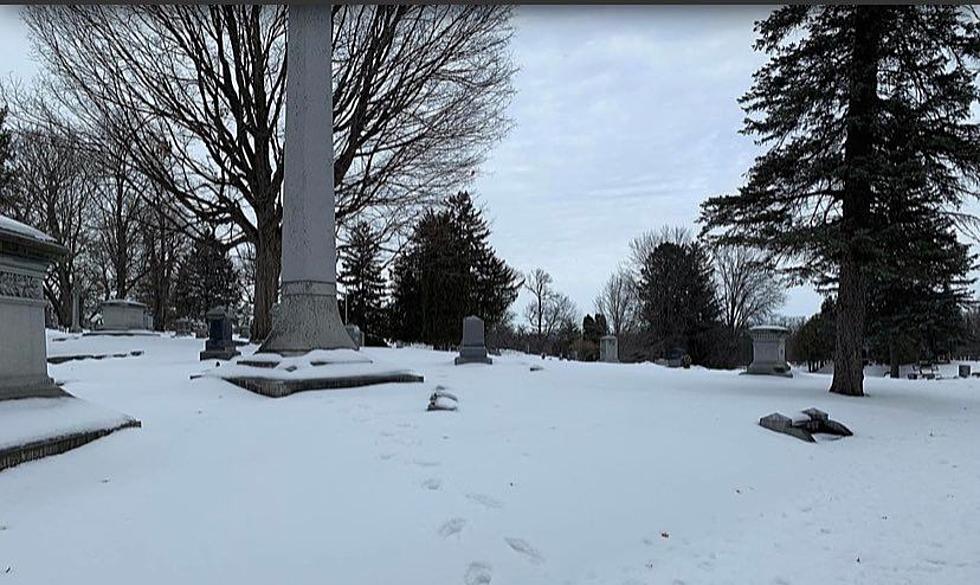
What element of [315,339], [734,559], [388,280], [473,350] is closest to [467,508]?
[734,559]

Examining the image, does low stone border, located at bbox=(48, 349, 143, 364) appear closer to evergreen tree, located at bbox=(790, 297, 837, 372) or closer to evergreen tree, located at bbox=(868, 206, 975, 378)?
evergreen tree, located at bbox=(868, 206, 975, 378)

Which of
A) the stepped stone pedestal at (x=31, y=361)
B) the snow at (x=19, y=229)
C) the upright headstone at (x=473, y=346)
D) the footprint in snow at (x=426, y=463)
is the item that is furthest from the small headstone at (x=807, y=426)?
the upright headstone at (x=473, y=346)

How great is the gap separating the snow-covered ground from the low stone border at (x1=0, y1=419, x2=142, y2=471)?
0.07 metres

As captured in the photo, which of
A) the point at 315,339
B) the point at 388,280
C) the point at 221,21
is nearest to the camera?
the point at 315,339

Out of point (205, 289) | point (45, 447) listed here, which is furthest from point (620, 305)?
point (45, 447)

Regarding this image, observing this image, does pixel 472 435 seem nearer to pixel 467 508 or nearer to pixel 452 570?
pixel 467 508

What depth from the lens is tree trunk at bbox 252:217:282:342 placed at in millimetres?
16531

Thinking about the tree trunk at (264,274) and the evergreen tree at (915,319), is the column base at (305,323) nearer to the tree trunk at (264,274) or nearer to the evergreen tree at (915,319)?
the tree trunk at (264,274)

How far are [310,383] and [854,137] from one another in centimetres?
960

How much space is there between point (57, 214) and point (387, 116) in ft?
70.0

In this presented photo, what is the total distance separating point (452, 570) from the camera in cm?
297

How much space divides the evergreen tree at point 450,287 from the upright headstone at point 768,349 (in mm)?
21476

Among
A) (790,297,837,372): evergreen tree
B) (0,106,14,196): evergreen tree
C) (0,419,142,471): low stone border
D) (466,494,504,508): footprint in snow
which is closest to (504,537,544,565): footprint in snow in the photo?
(466,494,504,508): footprint in snow

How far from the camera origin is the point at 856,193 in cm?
1002
